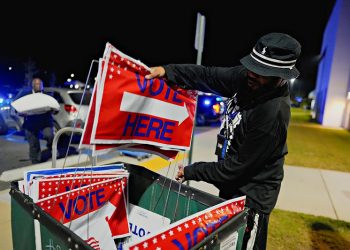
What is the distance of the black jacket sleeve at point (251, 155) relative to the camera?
1.84 m

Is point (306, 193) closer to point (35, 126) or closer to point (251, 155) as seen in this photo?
point (251, 155)

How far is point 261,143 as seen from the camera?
186cm

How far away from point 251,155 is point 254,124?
0.63 ft

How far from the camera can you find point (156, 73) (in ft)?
6.88

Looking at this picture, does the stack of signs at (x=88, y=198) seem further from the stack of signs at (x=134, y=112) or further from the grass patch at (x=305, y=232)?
the grass patch at (x=305, y=232)

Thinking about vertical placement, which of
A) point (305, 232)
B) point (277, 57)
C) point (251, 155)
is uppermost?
point (277, 57)

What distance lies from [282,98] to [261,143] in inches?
12.7

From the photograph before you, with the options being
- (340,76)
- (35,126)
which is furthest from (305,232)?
(340,76)

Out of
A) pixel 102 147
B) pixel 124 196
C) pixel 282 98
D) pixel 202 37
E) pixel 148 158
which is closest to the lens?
pixel 102 147

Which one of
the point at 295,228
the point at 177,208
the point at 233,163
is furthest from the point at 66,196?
the point at 295,228

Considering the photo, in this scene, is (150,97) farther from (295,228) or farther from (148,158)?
(148,158)

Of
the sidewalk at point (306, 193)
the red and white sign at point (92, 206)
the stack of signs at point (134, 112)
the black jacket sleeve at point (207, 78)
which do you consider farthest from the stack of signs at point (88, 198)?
the sidewalk at point (306, 193)

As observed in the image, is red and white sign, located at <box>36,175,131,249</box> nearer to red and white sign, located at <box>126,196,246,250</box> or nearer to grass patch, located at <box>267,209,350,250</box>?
red and white sign, located at <box>126,196,246,250</box>

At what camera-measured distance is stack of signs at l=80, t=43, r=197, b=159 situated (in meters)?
1.73
